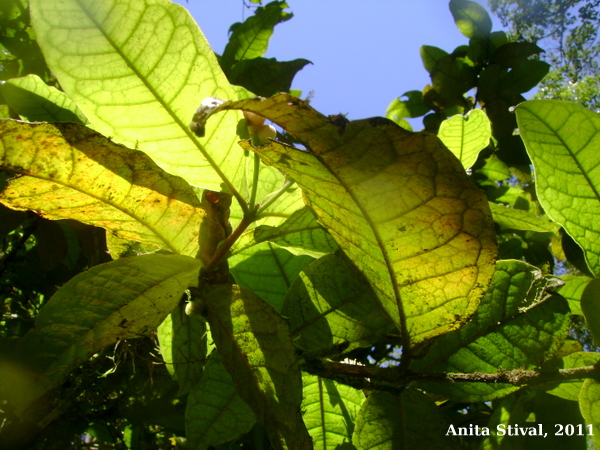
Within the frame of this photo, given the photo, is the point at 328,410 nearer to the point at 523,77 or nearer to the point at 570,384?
the point at 570,384

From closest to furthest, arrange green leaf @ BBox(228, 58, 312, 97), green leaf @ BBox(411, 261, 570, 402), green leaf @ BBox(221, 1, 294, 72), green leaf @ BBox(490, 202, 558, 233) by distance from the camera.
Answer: green leaf @ BBox(411, 261, 570, 402), green leaf @ BBox(490, 202, 558, 233), green leaf @ BBox(228, 58, 312, 97), green leaf @ BBox(221, 1, 294, 72)

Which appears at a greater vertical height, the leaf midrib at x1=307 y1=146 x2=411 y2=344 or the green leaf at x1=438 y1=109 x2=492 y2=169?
the green leaf at x1=438 y1=109 x2=492 y2=169

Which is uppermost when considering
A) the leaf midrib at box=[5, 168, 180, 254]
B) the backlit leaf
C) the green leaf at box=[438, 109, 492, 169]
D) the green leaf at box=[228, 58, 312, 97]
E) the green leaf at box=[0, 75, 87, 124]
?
the green leaf at box=[228, 58, 312, 97]

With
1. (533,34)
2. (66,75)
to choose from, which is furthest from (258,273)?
(533,34)

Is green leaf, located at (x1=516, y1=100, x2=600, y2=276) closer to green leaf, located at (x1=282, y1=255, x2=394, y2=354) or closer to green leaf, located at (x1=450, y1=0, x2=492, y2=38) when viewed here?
green leaf, located at (x1=282, y1=255, x2=394, y2=354)

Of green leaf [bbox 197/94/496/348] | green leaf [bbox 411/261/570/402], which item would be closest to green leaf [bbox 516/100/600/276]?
green leaf [bbox 411/261/570/402]

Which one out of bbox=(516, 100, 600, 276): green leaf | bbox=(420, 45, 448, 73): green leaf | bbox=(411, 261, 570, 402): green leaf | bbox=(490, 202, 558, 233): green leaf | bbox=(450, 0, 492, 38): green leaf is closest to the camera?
bbox=(516, 100, 600, 276): green leaf

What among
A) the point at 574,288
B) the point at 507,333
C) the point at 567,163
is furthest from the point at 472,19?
the point at 507,333

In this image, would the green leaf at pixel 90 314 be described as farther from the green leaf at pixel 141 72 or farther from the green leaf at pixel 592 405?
the green leaf at pixel 592 405

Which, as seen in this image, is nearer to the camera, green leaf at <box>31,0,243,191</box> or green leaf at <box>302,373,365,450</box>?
green leaf at <box>31,0,243,191</box>
